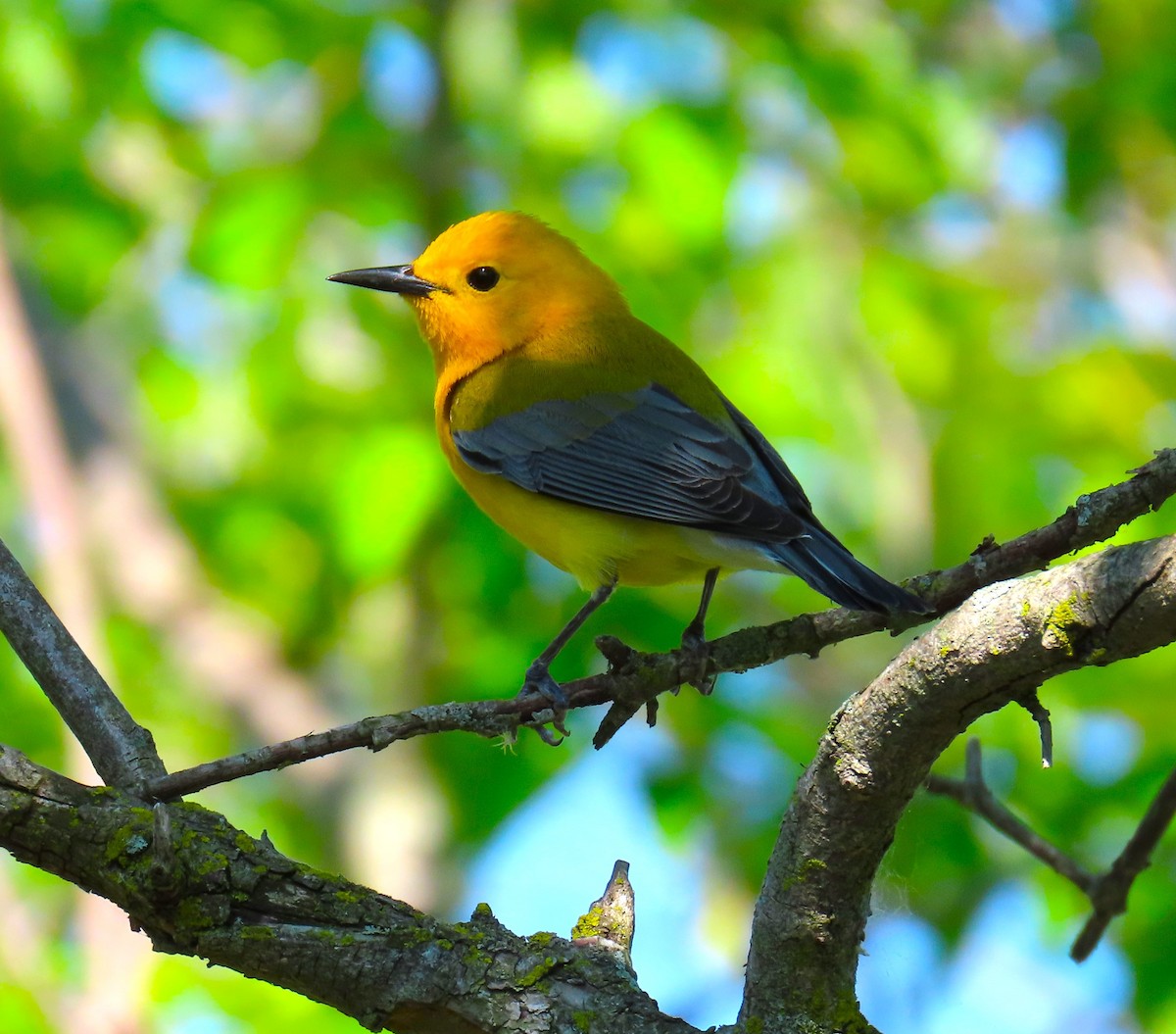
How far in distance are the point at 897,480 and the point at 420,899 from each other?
3167mm

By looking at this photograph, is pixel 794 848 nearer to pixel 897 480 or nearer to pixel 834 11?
pixel 897 480

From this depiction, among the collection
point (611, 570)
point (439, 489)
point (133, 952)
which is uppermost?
point (439, 489)

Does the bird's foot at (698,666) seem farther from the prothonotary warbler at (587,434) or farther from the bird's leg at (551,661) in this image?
the bird's leg at (551,661)

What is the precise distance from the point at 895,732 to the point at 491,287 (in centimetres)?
355

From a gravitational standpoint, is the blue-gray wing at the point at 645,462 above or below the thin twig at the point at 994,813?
above

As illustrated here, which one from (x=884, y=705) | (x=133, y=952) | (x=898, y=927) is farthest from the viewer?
(x=133, y=952)

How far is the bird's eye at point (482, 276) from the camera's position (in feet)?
18.6

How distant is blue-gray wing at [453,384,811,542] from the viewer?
13.8 feet

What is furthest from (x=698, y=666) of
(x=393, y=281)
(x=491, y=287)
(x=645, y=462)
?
(x=393, y=281)

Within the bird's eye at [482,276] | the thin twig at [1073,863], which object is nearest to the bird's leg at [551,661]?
the thin twig at [1073,863]

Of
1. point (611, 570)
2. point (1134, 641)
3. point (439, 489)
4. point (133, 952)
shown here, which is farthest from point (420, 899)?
point (1134, 641)

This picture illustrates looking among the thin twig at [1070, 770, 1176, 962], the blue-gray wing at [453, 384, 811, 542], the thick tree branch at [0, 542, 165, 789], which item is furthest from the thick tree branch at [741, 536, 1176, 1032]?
the blue-gray wing at [453, 384, 811, 542]

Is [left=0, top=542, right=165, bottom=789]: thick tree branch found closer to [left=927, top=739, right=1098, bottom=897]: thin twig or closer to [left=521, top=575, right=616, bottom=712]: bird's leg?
[left=521, top=575, right=616, bottom=712]: bird's leg

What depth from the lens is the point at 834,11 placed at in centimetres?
770
